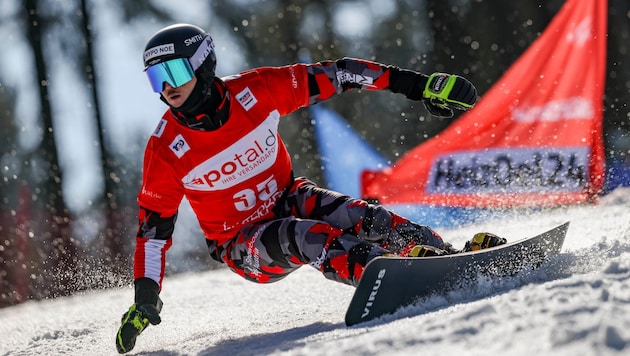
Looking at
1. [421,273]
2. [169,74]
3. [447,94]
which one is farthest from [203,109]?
[421,273]

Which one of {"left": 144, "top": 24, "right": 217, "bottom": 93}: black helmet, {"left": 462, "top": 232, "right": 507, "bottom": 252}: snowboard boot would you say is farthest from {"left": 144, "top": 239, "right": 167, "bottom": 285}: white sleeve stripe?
{"left": 462, "top": 232, "right": 507, "bottom": 252}: snowboard boot

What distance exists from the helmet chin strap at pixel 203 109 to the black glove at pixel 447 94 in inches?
38.5

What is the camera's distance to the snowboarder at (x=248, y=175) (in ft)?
10.9

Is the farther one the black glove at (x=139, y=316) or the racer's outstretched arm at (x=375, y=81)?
the racer's outstretched arm at (x=375, y=81)

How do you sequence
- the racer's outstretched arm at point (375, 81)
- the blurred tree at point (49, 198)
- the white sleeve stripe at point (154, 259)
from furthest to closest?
the blurred tree at point (49, 198) → the racer's outstretched arm at point (375, 81) → the white sleeve stripe at point (154, 259)

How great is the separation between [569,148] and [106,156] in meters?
9.42

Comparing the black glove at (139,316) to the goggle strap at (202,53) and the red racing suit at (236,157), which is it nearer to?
the red racing suit at (236,157)

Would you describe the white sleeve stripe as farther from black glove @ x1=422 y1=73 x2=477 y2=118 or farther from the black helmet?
black glove @ x1=422 y1=73 x2=477 y2=118

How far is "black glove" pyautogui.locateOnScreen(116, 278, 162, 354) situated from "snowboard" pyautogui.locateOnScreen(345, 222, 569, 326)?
94 cm

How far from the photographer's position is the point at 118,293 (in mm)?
6840

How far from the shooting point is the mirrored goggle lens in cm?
340

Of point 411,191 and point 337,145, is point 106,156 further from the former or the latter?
point 411,191

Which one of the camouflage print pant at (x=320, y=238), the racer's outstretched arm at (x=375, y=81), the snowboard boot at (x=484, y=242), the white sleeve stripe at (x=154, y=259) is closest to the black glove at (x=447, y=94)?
the racer's outstretched arm at (x=375, y=81)

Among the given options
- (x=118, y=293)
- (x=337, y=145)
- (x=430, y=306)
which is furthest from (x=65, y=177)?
(x=430, y=306)
